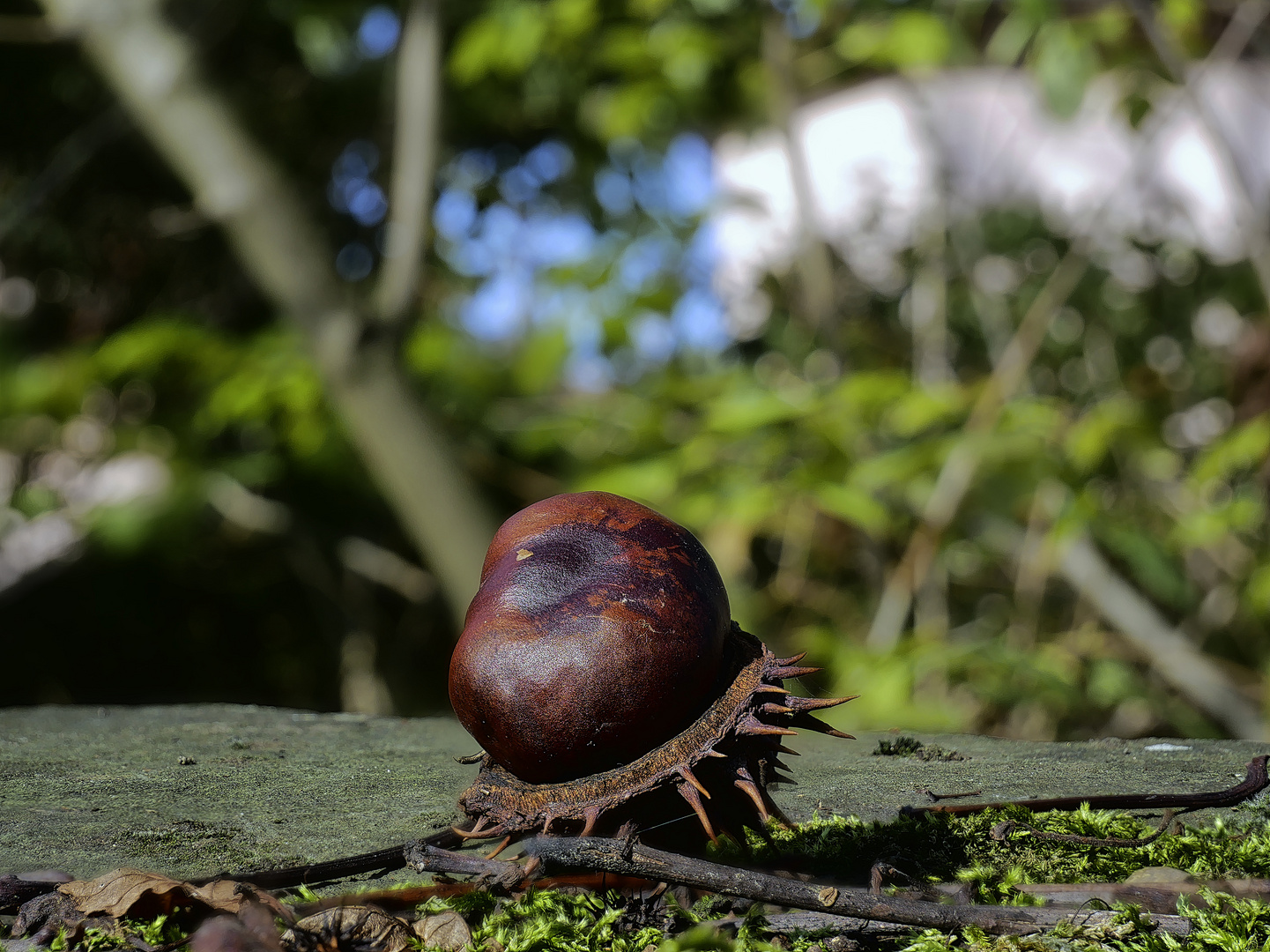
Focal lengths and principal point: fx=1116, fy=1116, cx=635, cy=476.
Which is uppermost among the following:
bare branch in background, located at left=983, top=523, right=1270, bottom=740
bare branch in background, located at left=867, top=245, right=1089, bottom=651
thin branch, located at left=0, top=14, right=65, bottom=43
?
thin branch, located at left=0, top=14, right=65, bottom=43

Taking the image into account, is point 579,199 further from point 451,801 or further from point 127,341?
point 451,801

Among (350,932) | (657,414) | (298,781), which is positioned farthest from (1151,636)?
(350,932)

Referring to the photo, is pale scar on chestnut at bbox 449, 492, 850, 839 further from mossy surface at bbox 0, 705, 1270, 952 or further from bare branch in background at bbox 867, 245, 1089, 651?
bare branch in background at bbox 867, 245, 1089, 651

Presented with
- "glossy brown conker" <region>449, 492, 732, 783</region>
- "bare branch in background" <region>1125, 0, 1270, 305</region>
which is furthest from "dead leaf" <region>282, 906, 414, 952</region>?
"bare branch in background" <region>1125, 0, 1270, 305</region>

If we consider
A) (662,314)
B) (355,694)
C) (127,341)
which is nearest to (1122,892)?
(662,314)

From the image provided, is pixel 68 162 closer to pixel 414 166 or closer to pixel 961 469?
pixel 414 166
